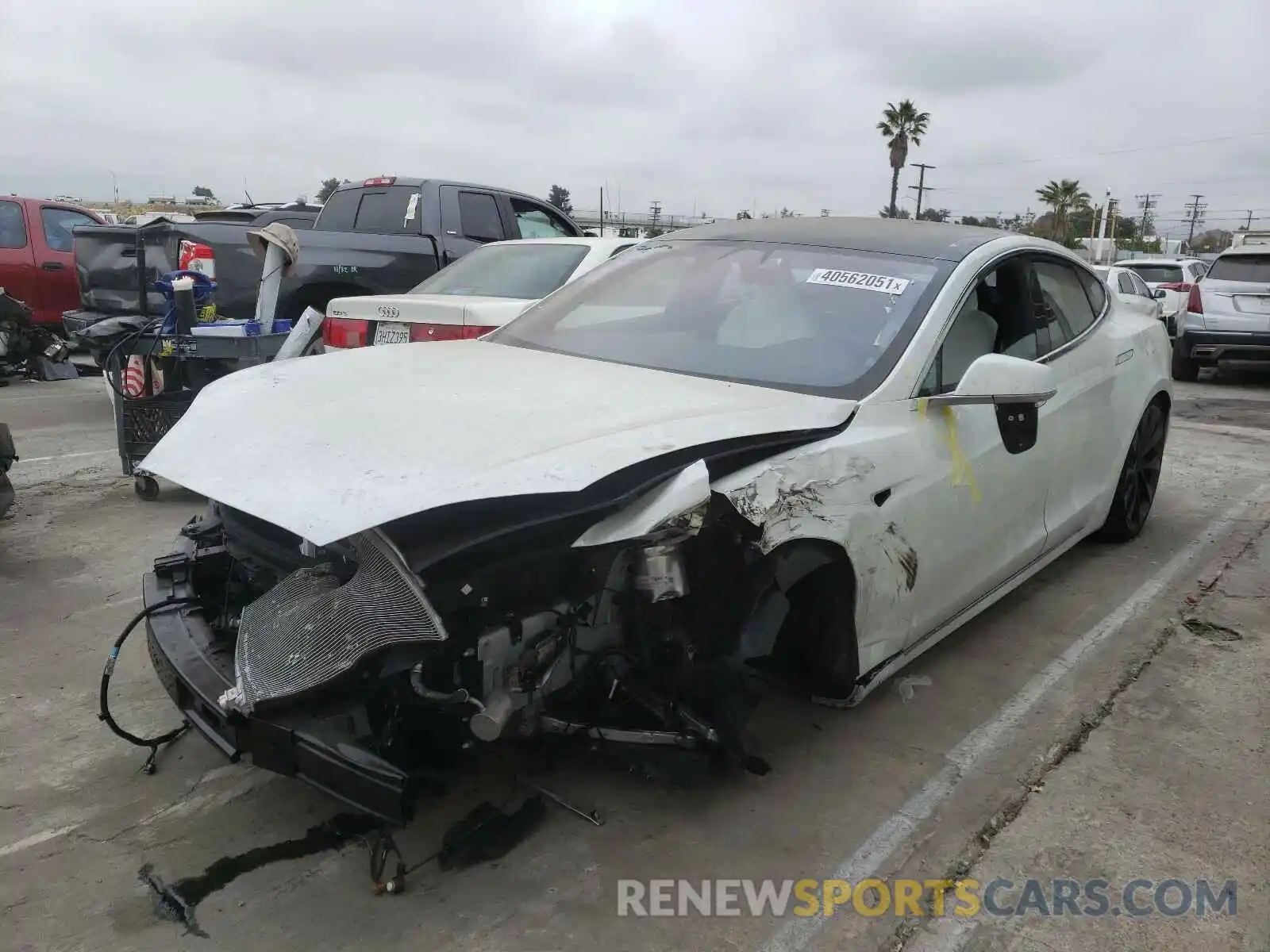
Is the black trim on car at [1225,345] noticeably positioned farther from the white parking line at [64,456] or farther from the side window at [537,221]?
the white parking line at [64,456]

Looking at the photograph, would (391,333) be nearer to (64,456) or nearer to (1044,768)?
(64,456)

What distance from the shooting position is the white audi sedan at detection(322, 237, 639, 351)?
5.64m

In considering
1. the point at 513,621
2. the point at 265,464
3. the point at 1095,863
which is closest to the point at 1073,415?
the point at 1095,863

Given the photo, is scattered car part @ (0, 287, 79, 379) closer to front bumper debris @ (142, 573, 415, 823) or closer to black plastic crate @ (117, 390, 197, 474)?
black plastic crate @ (117, 390, 197, 474)

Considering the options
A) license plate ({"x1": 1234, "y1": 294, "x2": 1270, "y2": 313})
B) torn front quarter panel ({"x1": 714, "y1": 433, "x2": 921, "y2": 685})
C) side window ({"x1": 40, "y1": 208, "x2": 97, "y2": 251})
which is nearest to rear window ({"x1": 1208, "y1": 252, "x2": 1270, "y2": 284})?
license plate ({"x1": 1234, "y1": 294, "x2": 1270, "y2": 313})

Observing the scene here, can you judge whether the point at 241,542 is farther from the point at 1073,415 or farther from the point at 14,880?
the point at 1073,415

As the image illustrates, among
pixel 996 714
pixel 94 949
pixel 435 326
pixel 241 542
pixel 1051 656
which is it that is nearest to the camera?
pixel 94 949

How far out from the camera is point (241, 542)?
2.79m

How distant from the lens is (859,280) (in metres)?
3.47

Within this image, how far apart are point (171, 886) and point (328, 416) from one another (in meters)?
1.27

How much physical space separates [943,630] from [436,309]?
3.57 m

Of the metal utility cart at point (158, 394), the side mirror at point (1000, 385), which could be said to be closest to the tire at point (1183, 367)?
the side mirror at point (1000, 385)

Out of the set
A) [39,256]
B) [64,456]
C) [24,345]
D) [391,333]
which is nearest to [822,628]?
[391,333]

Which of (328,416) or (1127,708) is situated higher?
(328,416)
